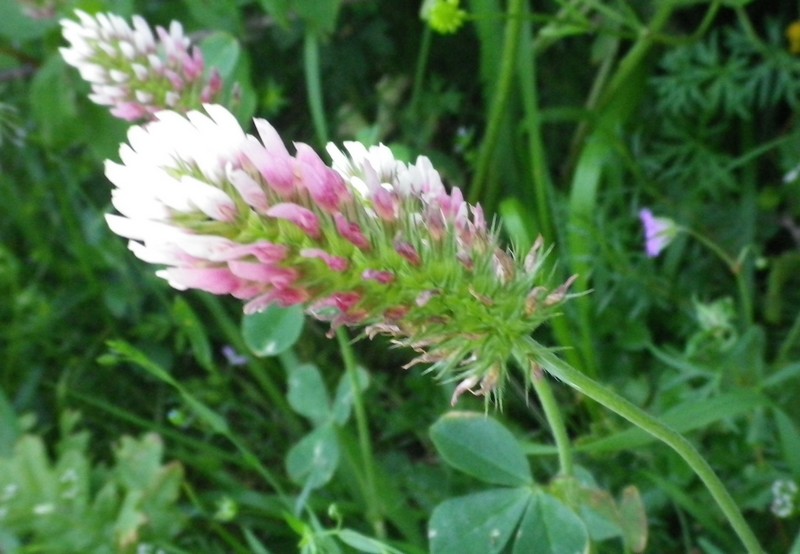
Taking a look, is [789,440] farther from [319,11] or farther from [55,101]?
[55,101]

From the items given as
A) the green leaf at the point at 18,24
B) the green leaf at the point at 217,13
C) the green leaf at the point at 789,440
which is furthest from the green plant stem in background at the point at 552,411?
the green leaf at the point at 18,24

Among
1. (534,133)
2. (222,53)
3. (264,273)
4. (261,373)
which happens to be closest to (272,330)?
(261,373)

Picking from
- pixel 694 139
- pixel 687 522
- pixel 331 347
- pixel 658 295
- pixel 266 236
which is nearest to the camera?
pixel 266 236

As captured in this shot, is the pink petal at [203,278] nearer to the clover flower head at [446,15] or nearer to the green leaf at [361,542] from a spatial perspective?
the green leaf at [361,542]

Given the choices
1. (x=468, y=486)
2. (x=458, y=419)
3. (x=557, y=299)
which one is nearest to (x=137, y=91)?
(x=458, y=419)

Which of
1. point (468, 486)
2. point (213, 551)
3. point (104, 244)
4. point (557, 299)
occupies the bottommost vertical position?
point (213, 551)

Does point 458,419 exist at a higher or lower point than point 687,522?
higher

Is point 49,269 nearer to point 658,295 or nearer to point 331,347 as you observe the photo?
point 331,347
